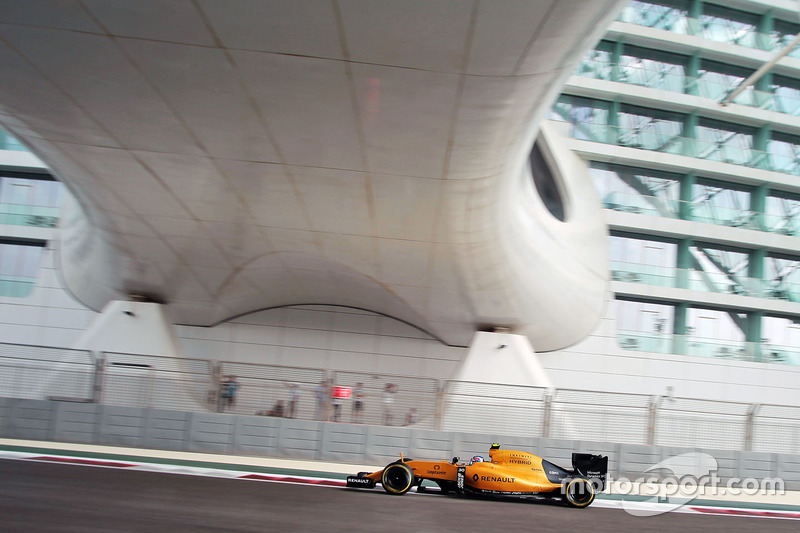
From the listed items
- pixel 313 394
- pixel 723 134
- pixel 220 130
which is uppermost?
pixel 723 134

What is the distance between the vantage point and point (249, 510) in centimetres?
691

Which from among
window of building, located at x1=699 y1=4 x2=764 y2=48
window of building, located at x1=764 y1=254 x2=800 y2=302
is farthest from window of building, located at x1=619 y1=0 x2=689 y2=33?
window of building, located at x1=764 y1=254 x2=800 y2=302

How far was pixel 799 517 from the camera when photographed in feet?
35.4

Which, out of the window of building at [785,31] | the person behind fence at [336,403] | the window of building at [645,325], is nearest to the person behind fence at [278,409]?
the person behind fence at [336,403]

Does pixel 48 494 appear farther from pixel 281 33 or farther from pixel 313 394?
pixel 313 394

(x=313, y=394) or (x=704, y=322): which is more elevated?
(x=704, y=322)

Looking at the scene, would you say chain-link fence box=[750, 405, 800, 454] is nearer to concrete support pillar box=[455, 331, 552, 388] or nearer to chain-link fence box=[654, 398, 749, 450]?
chain-link fence box=[654, 398, 749, 450]

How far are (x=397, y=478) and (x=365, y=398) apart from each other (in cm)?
461

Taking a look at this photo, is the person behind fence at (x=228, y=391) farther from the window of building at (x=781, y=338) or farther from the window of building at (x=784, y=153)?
the window of building at (x=784, y=153)

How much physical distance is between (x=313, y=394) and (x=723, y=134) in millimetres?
27108

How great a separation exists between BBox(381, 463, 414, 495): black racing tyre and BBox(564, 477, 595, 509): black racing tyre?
2.25 meters

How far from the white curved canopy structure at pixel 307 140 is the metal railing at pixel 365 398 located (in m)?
3.86

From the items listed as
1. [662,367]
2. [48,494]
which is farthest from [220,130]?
[662,367]

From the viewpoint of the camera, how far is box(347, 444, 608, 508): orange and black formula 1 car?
9.74 m
